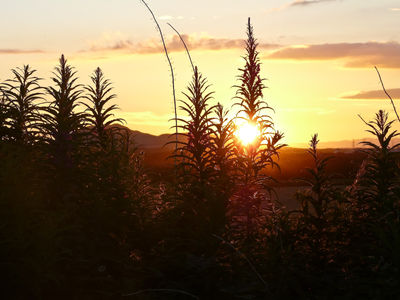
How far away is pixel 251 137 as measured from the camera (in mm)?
9781

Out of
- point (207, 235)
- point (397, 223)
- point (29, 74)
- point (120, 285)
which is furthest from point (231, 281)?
point (29, 74)

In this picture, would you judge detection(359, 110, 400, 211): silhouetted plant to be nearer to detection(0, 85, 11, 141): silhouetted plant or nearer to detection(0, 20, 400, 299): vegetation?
detection(0, 20, 400, 299): vegetation

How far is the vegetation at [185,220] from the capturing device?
21.6ft

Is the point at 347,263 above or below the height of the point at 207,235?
below

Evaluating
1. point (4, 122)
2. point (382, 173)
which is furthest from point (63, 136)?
point (382, 173)

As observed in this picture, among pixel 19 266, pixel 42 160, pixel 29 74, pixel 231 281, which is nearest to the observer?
pixel 19 266

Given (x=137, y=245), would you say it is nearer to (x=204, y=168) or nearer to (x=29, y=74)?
(x=204, y=168)

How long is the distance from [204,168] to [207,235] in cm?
163

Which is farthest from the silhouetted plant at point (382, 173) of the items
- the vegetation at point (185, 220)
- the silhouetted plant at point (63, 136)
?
the silhouetted plant at point (63, 136)

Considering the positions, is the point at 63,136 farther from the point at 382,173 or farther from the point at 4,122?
the point at 382,173

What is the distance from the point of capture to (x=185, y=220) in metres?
8.26

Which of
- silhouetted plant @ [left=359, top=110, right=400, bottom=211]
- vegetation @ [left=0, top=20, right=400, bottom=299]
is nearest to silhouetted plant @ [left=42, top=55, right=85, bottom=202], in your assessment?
vegetation @ [left=0, top=20, right=400, bottom=299]

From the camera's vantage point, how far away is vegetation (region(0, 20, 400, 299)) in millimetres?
6598

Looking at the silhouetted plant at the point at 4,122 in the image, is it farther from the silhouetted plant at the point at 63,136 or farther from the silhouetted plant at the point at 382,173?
the silhouetted plant at the point at 382,173
